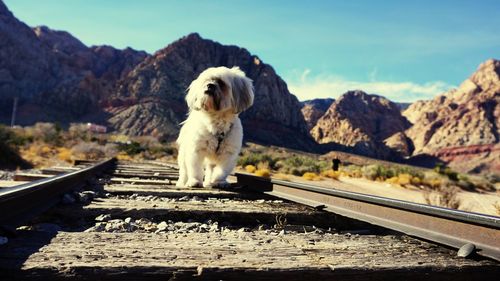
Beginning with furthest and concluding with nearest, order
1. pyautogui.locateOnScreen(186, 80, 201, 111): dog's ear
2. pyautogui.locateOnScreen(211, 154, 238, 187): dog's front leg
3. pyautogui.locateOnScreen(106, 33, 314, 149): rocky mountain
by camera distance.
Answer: pyautogui.locateOnScreen(106, 33, 314, 149): rocky mountain < pyautogui.locateOnScreen(186, 80, 201, 111): dog's ear < pyautogui.locateOnScreen(211, 154, 238, 187): dog's front leg

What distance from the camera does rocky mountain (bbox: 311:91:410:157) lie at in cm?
14450

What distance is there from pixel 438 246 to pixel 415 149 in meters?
168

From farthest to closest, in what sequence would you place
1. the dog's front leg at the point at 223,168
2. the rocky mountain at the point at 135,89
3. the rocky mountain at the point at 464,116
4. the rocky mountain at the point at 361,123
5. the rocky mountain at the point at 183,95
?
the rocky mountain at the point at 361,123 < the rocky mountain at the point at 464,116 < the rocky mountain at the point at 135,89 < the rocky mountain at the point at 183,95 < the dog's front leg at the point at 223,168

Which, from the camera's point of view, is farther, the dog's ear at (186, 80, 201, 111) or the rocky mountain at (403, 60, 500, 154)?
the rocky mountain at (403, 60, 500, 154)

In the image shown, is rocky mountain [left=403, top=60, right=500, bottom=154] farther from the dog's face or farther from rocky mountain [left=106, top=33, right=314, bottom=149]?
the dog's face

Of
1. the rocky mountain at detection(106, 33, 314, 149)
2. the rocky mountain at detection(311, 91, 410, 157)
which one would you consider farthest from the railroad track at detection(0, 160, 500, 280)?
the rocky mountain at detection(311, 91, 410, 157)

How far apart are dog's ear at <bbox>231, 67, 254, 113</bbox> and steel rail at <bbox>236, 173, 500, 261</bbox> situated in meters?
1.89

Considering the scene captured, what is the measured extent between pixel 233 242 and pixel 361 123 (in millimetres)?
161170

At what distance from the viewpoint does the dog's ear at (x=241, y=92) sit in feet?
20.6

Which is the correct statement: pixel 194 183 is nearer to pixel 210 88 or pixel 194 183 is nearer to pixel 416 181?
pixel 210 88

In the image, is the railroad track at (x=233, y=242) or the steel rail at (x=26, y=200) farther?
the steel rail at (x=26, y=200)

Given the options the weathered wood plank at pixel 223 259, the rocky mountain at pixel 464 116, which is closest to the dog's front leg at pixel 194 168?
the weathered wood plank at pixel 223 259

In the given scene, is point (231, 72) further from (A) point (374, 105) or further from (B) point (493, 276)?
(A) point (374, 105)

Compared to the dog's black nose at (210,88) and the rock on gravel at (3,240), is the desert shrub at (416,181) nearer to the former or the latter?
the dog's black nose at (210,88)
